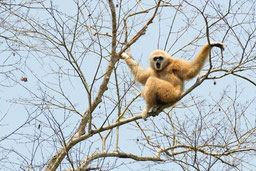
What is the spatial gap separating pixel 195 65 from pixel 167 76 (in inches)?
33.0

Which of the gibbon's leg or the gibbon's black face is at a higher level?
the gibbon's black face

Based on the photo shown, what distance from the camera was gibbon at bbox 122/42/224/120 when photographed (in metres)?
7.57

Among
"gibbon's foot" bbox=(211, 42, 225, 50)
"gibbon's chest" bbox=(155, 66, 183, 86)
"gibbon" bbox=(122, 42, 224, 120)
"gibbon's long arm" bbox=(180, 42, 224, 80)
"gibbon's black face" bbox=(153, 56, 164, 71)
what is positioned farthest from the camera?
"gibbon's black face" bbox=(153, 56, 164, 71)

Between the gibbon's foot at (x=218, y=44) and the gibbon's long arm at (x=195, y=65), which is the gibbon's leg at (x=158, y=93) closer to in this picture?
the gibbon's long arm at (x=195, y=65)

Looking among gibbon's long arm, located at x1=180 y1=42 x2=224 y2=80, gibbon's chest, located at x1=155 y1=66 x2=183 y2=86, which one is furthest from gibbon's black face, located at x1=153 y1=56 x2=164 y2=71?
gibbon's long arm, located at x1=180 y1=42 x2=224 y2=80

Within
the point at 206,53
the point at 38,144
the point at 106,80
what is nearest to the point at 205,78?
the point at 206,53

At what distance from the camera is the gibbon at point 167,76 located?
7566mm

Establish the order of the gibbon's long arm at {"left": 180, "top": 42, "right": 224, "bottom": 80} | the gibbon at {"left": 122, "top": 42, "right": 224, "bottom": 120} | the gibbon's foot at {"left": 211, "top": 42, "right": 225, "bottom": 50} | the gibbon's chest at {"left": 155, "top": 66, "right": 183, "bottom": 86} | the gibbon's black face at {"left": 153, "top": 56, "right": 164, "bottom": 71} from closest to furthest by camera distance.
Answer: the gibbon's foot at {"left": 211, "top": 42, "right": 225, "bottom": 50} < the gibbon's long arm at {"left": 180, "top": 42, "right": 224, "bottom": 80} < the gibbon at {"left": 122, "top": 42, "right": 224, "bottom": 120} < the gibbon's chest at {"left": 155, "top": 66, "right": 183, "bottom": 86} < the gibbon's black face at {"left": 153, "top": 56, "right": 164, "bottom": 71}

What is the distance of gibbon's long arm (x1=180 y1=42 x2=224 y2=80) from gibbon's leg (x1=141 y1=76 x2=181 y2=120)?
0.43m

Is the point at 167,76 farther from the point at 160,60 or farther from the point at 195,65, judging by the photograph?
the point at 195,65

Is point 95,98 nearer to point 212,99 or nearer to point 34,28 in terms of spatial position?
point 34,28

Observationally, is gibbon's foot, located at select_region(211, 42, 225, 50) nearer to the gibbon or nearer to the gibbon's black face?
the gibbon

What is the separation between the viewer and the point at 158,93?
7.65m

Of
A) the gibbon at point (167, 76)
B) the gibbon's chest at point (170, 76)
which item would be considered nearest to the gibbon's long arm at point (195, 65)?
the gibbon at point (167, 76)
